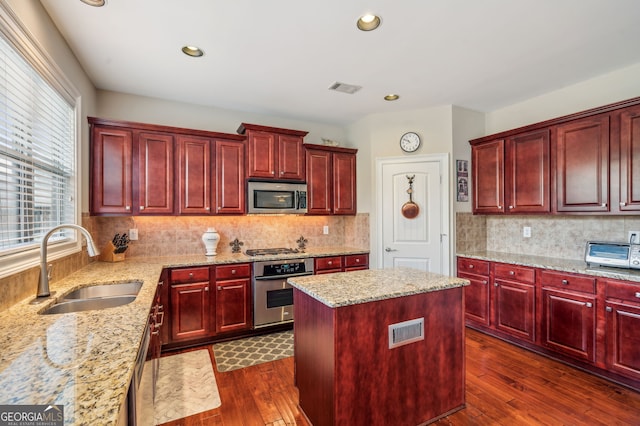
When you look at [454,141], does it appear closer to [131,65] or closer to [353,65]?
[353,65]

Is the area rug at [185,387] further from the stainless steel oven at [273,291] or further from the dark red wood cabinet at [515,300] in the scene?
the dark red wood cabinet at [515,300]

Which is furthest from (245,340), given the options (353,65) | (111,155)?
(353,65)

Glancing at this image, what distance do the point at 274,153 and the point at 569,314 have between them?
3.39 metres

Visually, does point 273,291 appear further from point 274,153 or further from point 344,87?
point 344,87

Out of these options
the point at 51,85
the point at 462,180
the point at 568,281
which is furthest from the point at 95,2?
the point at 568,281

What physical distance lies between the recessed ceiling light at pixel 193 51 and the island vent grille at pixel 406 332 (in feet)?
8.44

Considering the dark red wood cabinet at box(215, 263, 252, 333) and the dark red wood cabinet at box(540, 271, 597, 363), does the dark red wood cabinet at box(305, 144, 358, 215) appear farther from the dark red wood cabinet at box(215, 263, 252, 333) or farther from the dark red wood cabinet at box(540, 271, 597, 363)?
the dark red wood cabinet at box(540, 271, 597, 363)

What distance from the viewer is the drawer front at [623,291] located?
90.4 inches

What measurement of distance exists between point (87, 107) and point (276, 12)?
217 cm

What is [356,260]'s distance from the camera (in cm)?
399

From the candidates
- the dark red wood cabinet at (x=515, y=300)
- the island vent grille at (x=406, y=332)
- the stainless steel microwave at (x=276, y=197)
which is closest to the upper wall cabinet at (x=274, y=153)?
the stainless steel microwave at (x=276, y=197)

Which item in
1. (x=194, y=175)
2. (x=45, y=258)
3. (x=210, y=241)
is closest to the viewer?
(x=45, y=258)

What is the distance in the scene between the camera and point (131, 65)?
273cm

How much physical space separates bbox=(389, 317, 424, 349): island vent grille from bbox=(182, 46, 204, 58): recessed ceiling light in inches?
101
